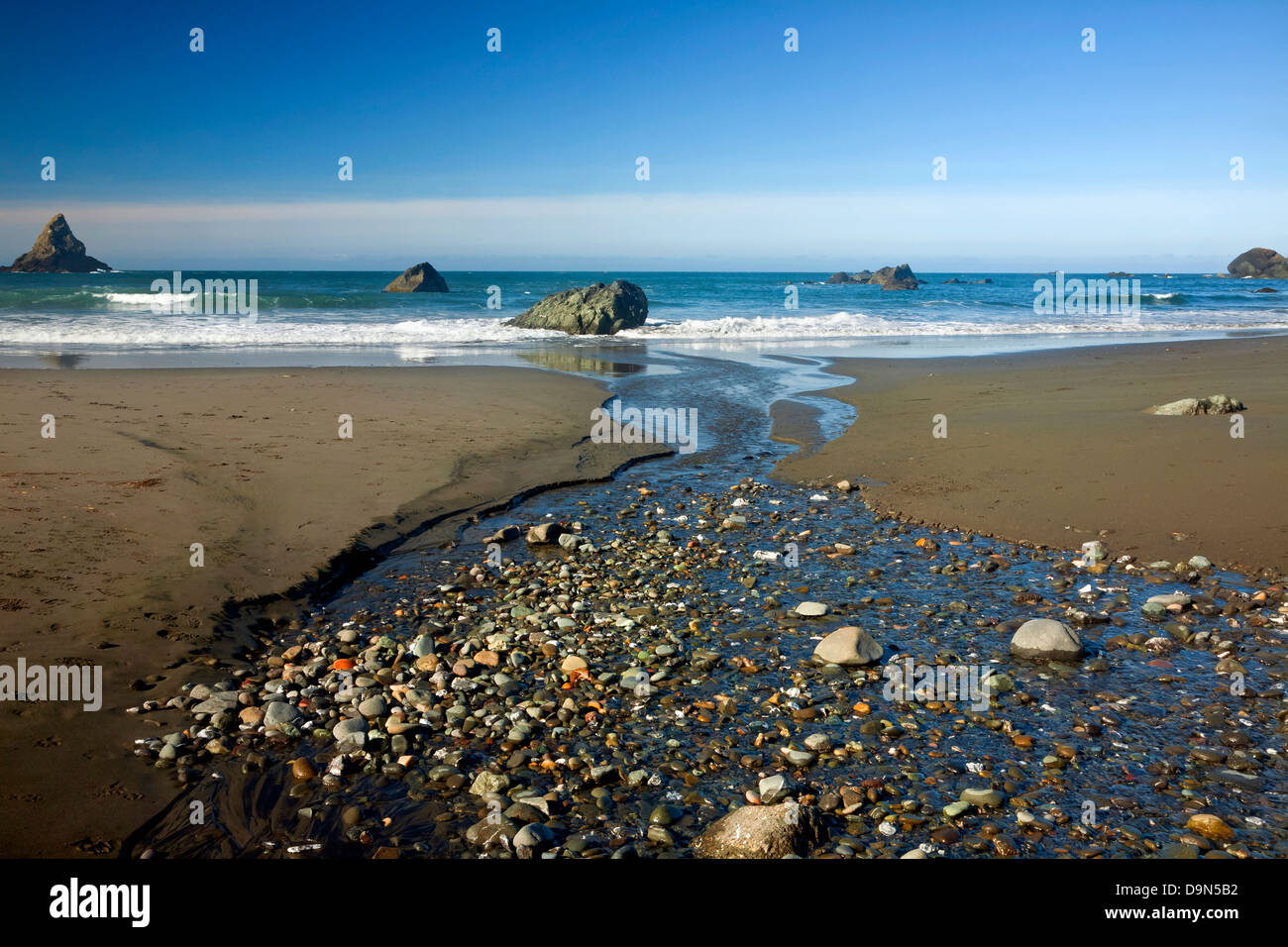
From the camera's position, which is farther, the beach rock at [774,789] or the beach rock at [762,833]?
the beach rock at [774,789]

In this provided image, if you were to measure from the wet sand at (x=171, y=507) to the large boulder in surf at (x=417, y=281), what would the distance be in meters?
45.5

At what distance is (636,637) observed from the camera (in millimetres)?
6055

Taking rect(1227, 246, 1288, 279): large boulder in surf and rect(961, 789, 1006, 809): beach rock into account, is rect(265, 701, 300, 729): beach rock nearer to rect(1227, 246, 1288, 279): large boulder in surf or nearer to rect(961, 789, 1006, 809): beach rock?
rect(961, 789, 1006, 809): beach rock

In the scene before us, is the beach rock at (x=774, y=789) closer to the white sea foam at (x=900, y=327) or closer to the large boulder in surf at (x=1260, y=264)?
the white sea foam at (x=900, y=327)

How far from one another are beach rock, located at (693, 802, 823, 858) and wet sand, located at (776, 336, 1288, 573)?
17.2ft

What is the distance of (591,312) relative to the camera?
32.6 m

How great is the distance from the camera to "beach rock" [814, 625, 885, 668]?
18.4ft

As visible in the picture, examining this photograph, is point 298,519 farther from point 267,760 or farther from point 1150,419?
point 1150,419

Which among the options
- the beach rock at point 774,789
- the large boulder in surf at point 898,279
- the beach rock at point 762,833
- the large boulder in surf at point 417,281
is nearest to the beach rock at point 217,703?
the beach rock at point 762,833

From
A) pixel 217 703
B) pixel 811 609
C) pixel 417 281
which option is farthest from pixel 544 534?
pixel 417 281

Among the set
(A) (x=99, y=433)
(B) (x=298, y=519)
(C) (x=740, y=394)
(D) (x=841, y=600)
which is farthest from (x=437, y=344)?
(D) (x=841, y=600)

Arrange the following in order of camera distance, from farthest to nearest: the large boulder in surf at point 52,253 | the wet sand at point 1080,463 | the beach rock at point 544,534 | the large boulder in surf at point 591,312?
the large boulder in surf at point 52,253 → the large boulder in surf at point 591,312 → the beach rock at point 544,534 → the wet sand at point 1080,463

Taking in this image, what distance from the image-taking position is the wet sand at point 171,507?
4250 mm

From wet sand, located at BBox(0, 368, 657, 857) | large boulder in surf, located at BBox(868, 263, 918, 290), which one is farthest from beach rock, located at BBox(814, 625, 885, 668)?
large boulder in surf, located at BBox(868, 263, 918, 290)
